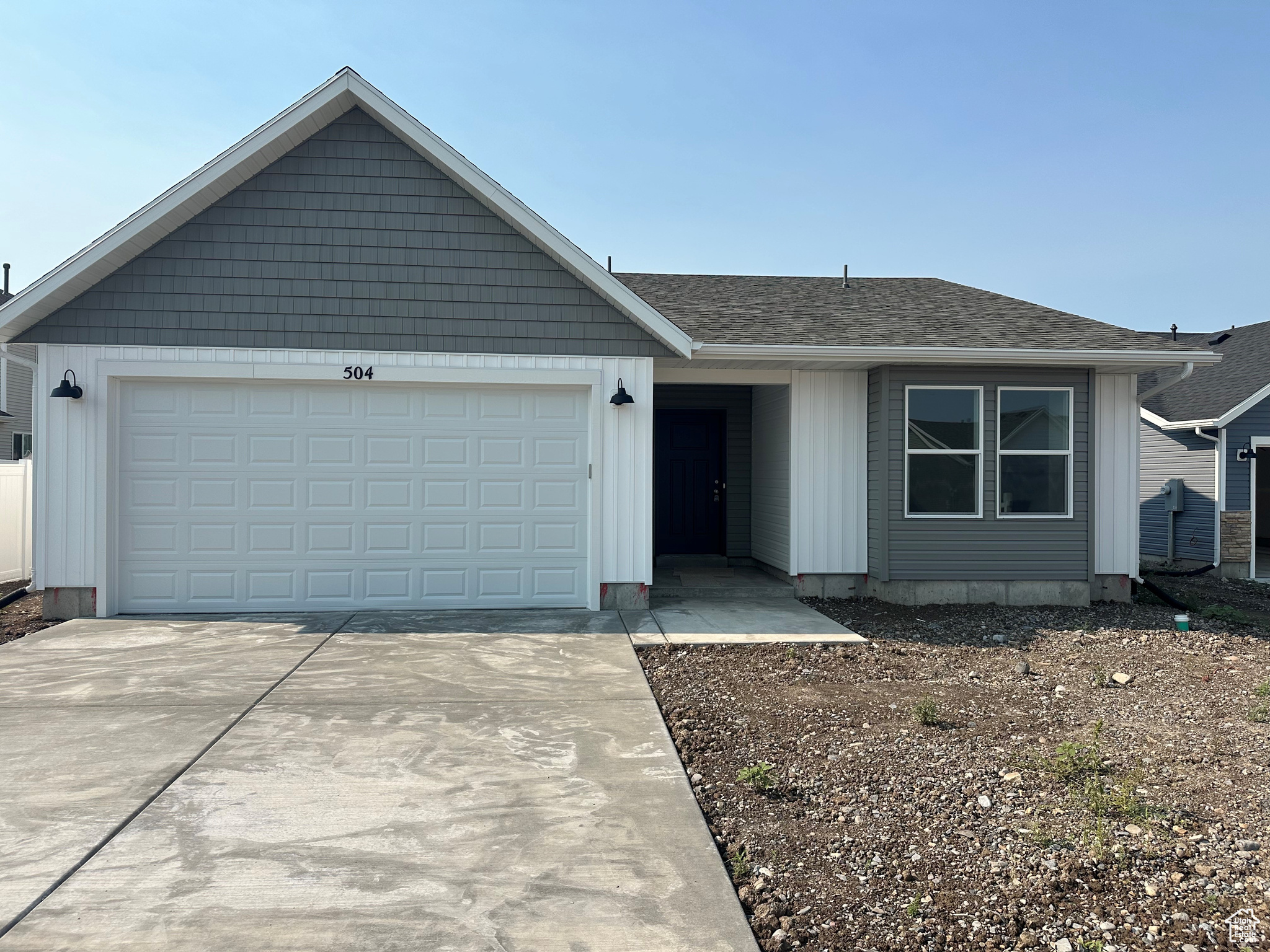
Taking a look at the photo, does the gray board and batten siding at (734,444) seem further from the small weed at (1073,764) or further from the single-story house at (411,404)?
the small weed at (1073,764)

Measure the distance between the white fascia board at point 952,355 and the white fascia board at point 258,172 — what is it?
2.72ft

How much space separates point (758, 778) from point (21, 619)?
26.9 ft

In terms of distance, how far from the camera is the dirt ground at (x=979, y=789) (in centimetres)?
290

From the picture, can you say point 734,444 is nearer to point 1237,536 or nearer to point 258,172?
point 258,172

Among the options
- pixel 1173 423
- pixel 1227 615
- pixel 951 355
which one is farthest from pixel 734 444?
pixel 1173 423

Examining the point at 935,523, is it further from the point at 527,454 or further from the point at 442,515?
the point at 442,515

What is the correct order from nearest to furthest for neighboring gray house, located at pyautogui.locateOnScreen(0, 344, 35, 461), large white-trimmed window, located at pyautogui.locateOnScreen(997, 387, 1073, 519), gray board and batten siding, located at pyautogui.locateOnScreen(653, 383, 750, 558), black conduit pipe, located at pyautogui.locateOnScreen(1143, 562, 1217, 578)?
large white-trimmed window, located at pyautogui.locateOnScreen(997, 387, 1073, 519) < gray board and batten siding, located at pyautogui.locateOnScreen(653, 383, 750, 558) < black conduit pipe, located at pyautogui.locateOnScreen(1143, 562, 1217, 578) < neighboring gray house, located at pyautogui.locateOnScreen(0, 344, 35, 461)

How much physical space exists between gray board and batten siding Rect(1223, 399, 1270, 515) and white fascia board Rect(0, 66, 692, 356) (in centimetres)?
1054

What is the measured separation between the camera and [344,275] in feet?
27.2

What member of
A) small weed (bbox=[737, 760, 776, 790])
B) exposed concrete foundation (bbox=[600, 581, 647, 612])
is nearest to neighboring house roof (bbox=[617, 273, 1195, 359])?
exposed concrete foundation (bbox=[600, 581, 647, 612])

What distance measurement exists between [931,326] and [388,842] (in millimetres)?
8687

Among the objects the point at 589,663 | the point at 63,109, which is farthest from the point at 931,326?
the point at 63,109

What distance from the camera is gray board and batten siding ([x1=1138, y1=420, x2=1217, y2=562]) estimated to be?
13.5 meters

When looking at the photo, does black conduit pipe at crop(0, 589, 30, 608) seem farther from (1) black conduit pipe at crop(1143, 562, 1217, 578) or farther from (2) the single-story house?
(1) black conduit pipe at crop(1143, 562, 1217, 578)
